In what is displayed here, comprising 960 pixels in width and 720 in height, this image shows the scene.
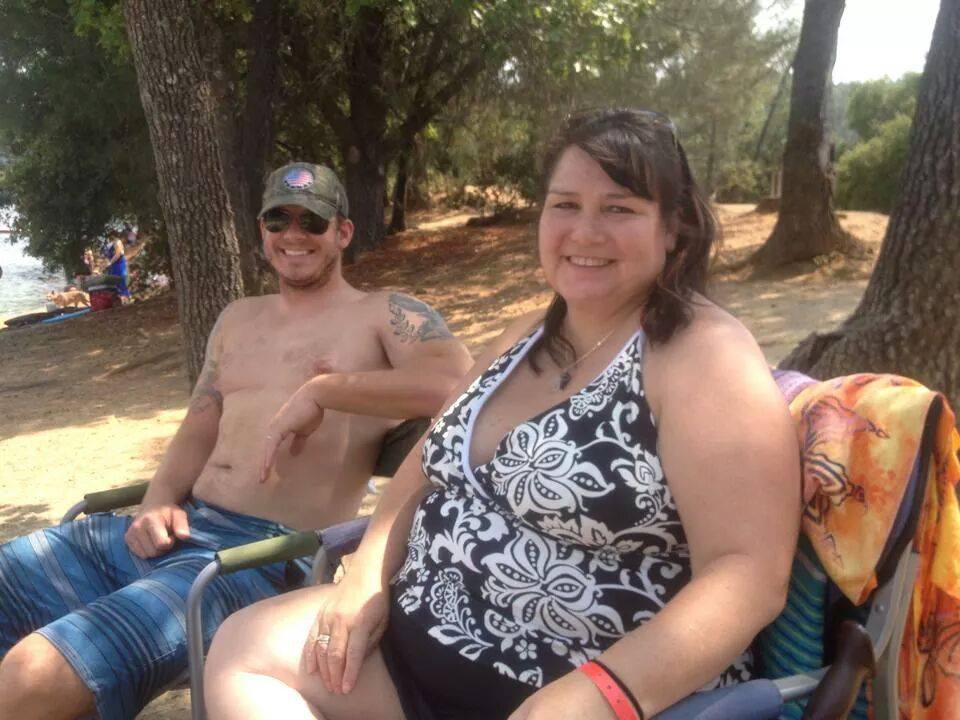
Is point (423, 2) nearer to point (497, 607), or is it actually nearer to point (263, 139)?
point (263, 139)

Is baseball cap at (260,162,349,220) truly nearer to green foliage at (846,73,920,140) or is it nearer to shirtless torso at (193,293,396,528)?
shirtless torso at (193,293,396,528)

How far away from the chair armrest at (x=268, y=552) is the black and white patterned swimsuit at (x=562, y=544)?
0.41 meters

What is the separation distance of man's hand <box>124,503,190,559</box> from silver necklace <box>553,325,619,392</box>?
1.19m

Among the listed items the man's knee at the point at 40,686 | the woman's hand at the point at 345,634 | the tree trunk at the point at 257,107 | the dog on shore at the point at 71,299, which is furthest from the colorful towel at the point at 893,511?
the dog on shore at the point at 71,299

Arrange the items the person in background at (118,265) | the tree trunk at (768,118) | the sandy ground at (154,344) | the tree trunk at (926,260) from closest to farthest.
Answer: the tree trunk at (926,260)
the sandy ground at (154,344)
the person in background at (118,265)
the tree trunk at (768,118)

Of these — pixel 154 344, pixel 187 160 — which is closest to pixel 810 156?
pixel 187 160

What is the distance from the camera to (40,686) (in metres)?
1.80

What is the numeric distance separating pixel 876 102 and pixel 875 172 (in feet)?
47.0

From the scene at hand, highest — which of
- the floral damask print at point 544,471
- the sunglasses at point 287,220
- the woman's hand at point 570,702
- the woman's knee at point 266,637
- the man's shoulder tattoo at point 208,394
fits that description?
the sunglasses at point 287,220

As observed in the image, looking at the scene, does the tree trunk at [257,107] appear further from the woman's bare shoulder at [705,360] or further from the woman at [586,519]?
the woman's bare shoulder at [705,360]

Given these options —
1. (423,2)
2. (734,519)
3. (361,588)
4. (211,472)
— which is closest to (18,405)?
(423,2)

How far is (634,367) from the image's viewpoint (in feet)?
5.16

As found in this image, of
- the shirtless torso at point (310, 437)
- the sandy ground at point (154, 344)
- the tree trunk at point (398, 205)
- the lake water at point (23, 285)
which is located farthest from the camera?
the lake water at point (23, 285)

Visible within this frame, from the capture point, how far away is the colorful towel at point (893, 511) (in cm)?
133
